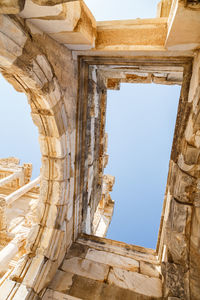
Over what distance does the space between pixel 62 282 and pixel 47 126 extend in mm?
2418

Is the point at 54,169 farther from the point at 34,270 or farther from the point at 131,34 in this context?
the point at 131,34

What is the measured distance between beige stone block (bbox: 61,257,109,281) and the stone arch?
243mm

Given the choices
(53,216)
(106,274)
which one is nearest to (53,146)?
(53,216)

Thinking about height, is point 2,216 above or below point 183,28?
below

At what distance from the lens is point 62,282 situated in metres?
2.40

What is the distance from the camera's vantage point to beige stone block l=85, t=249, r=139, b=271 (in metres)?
2.68

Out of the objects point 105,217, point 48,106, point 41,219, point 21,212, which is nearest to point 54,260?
point 41,219

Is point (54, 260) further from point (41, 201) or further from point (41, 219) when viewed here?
point (41, 201)

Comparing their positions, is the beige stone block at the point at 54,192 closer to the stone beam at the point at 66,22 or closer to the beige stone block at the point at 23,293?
the beige stone block at the point at 23,293

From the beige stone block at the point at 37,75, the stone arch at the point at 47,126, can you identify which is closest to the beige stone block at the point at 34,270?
the stone arch at the point at 47,126

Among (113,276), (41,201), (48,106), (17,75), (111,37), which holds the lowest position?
(113,276)

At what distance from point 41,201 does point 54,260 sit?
930 mm

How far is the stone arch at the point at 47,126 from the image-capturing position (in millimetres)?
1385

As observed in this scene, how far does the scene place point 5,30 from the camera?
1179 mm
